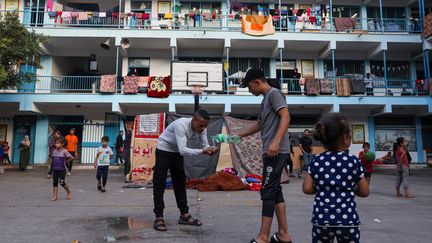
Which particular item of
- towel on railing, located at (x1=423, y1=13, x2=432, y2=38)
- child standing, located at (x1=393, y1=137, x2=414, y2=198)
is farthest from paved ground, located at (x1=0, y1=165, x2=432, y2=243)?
towel on railing, located at (x1=423, y1=13, x2=432, y2=38)

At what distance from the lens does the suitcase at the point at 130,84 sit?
59.2 feet

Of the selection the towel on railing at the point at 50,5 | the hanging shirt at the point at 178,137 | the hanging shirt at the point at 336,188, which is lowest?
the hanging shirt at the point at 336,188

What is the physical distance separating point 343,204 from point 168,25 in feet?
61.1

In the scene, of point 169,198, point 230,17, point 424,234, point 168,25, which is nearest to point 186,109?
point 168,25

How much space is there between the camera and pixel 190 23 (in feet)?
66.6

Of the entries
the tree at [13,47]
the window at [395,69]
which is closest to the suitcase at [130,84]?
the tree at [13,47]

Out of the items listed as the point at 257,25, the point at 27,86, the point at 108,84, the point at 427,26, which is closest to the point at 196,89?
the point at 108,84

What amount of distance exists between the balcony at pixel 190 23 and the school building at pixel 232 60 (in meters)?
0.06

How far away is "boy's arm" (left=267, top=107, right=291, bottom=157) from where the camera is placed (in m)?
3.47

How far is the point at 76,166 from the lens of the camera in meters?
17.7

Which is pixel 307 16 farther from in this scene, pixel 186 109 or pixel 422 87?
pixel 186 109

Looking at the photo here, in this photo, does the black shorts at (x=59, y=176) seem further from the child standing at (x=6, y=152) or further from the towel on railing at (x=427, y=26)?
the towel on railing at (x=427, y=26)

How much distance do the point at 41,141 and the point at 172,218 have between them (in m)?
16.6

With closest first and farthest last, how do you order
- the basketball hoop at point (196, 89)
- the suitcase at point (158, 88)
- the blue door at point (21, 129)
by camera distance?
the basketball hoop at point (196, 89), the suitcase at point (158, 88), the blue door at point (21, 129)
